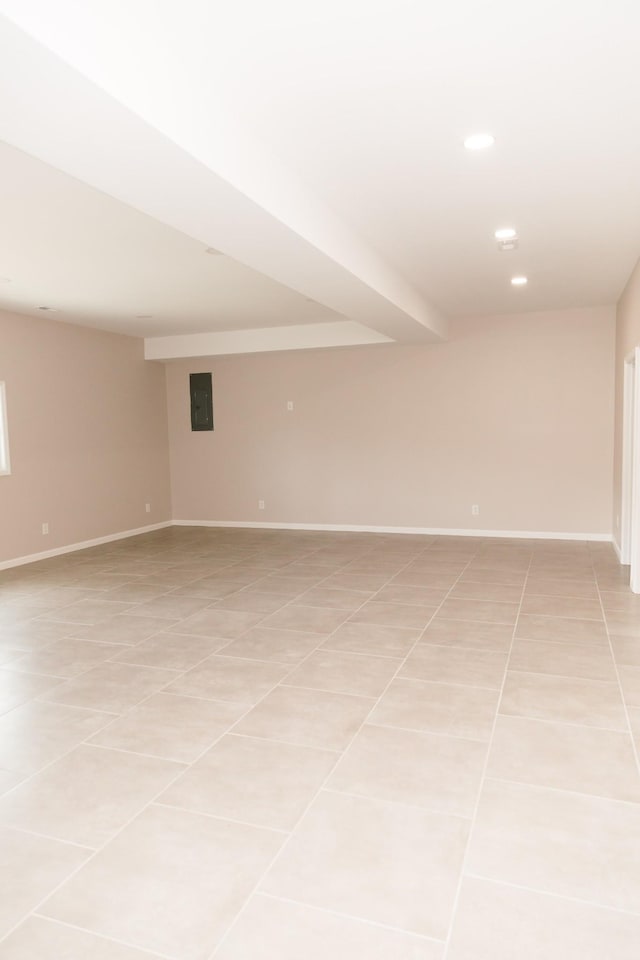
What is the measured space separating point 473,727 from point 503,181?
2.53 m

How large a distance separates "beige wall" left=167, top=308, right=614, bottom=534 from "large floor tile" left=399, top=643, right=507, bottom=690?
155 inches

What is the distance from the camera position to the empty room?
1790 millimetres

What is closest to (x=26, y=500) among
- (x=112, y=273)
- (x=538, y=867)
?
(x=112, y=273)

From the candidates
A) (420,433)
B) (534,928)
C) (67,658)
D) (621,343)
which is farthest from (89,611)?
(621,343)

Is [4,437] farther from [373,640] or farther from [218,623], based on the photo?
[373,640]

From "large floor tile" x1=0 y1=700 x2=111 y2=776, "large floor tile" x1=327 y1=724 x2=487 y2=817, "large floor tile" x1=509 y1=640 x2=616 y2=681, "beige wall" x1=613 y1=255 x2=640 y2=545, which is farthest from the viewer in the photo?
"beige wall" x1=613 y1=255 x2=640 y2=545

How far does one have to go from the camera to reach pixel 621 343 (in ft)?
20.3

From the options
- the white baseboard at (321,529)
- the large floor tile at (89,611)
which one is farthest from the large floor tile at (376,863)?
the white baseboard at (321,529)

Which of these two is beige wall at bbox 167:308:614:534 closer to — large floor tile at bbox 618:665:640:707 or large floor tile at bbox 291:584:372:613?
large floor tile at bbox 291:584:372:613

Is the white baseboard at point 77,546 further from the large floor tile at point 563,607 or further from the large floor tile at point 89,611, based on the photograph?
the large floor tile at point 563,607

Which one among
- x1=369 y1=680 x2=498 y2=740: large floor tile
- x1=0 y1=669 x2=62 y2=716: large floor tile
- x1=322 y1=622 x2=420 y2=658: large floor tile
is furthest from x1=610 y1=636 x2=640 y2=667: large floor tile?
x1=0 y1=669 x2=62 y2=716: large floor tile

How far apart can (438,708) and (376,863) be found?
1.09 meters

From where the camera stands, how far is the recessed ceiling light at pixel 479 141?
8.91ft

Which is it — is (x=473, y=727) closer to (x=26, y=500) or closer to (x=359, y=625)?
(x=359, y=625)
